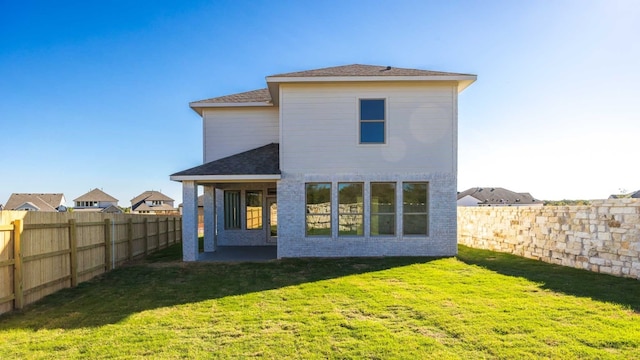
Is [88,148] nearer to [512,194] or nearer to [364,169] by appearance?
[364,169]

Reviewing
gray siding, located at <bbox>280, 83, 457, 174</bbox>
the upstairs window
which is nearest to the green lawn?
gray siding, located at <bbox>280, 83, 457, 174</bbox>

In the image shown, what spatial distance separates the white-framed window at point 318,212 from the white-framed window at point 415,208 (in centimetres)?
261

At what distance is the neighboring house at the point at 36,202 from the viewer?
1943 inches

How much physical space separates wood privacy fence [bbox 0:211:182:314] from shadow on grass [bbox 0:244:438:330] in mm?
296

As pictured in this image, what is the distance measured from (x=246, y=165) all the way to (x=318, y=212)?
3010mm

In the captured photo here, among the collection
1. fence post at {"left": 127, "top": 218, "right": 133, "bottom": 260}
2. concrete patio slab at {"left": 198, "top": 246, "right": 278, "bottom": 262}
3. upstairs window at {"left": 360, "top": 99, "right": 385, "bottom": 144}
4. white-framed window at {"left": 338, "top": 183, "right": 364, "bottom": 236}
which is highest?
upstairs window at {"left": 360, "top": 99, "right": 385, "bottom": 144}

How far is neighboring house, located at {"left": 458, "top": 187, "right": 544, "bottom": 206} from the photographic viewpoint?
57375 mm

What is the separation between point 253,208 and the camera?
46.2 feet

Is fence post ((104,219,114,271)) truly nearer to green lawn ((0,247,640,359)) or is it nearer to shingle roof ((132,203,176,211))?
green lawn ((0,247,640,359))

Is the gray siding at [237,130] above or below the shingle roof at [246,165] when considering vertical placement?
above

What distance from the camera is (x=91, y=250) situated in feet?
27.4

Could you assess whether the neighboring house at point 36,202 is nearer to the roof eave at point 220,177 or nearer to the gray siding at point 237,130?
the gray siding at point 237,130

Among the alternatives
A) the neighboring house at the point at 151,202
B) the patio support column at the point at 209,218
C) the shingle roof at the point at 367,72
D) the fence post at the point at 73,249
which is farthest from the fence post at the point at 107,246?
the neighboring house at the point at 151,202

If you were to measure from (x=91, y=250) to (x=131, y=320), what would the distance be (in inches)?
174
